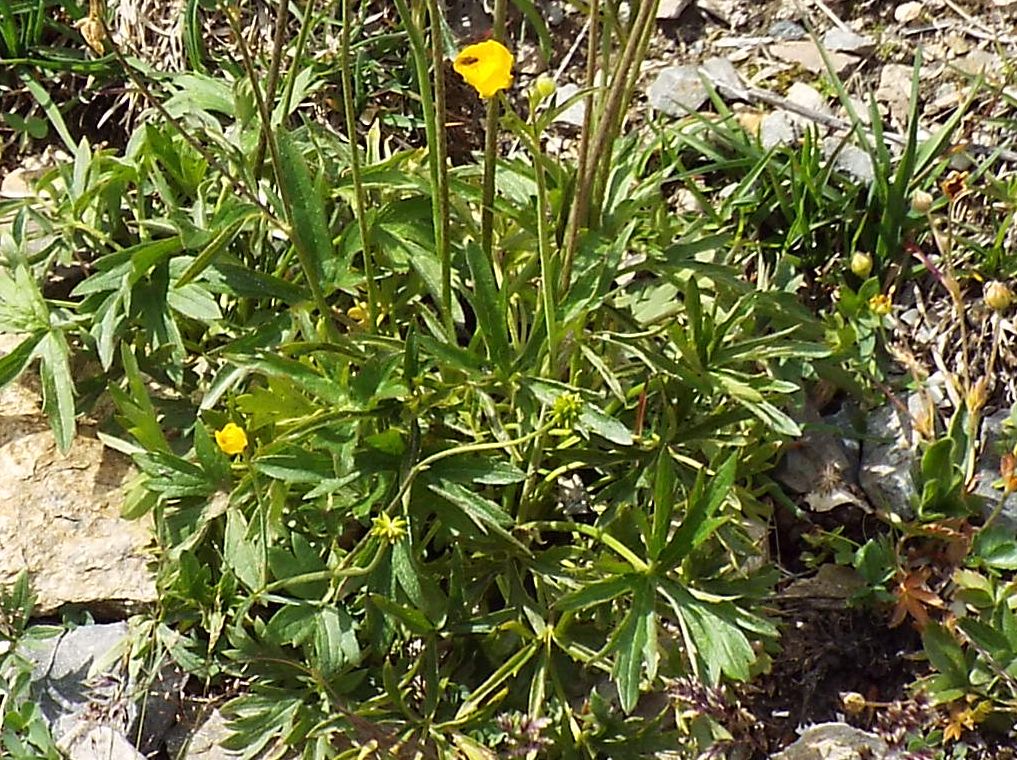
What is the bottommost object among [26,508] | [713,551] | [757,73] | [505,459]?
[26,508]

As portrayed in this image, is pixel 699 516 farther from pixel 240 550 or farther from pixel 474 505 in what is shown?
pixel 240 550

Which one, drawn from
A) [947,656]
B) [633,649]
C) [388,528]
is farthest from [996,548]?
[388,528]

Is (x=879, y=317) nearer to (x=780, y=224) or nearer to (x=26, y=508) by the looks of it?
(x=780, y=224)

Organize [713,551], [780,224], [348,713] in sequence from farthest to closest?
[780,224] → [713,551] → [348,713]

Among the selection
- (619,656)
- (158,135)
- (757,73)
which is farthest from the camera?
(757,73)

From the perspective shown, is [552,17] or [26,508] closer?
[26,508]

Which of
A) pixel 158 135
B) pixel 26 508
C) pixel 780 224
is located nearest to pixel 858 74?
pixel 780 224

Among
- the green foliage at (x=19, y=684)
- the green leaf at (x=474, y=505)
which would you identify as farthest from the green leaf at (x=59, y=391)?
the green leaf at (x=474, y=505)

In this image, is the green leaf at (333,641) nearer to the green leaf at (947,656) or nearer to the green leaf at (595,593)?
the green leaf at (595,593)
